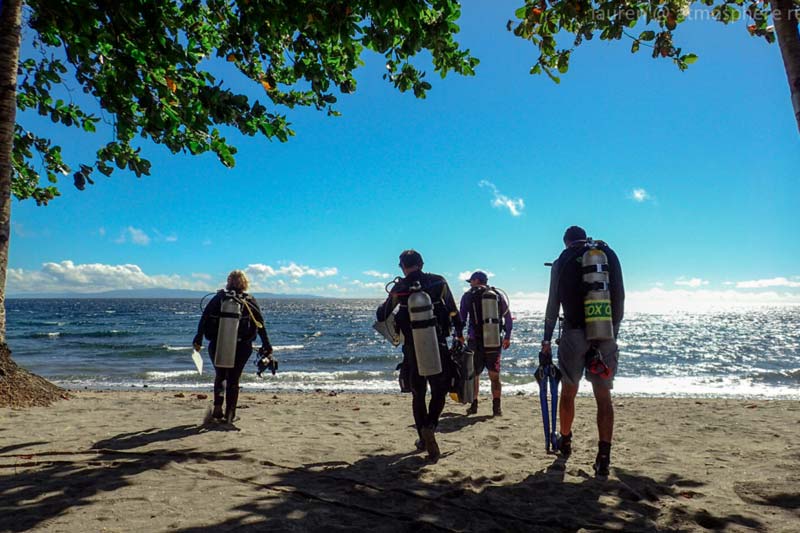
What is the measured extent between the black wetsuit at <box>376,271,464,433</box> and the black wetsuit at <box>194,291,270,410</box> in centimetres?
243

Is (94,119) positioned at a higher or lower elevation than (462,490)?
higher

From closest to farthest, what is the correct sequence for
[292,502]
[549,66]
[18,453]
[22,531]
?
[22,531] < [292,502] < [18,453] < [549,66]

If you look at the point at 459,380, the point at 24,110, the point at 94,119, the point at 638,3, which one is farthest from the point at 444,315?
the point at 24,110

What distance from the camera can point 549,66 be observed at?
667cm

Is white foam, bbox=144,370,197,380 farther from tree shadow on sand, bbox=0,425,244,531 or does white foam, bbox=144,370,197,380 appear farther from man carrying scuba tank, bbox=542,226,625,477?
man carrying scuba tank, bbox=542,226,625,477

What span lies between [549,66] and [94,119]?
24.2 ft

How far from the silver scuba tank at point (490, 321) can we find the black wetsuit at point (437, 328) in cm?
241

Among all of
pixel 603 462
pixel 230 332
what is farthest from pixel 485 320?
pixel 230 332

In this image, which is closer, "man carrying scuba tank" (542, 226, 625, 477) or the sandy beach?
the sandy beach

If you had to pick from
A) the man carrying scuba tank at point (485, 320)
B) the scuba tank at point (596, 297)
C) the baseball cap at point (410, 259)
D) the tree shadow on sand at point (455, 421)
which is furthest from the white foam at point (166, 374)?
the scuba tank at point (596, 297)

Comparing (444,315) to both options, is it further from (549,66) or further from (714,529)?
(549,66)

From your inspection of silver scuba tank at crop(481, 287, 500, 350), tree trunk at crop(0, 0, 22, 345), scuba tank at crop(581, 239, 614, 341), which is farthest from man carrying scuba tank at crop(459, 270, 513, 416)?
tree trunk at crop(0, 0, 22, 345)

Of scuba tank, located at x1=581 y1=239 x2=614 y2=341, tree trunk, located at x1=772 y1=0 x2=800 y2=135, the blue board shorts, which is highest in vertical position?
tree trunk, located at x1=772 y1=0 x2=800 y2=135

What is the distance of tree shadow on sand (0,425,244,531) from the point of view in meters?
3.59
